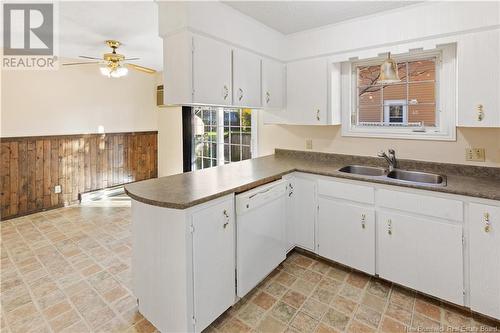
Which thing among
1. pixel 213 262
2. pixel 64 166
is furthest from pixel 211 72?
pixel 64 166

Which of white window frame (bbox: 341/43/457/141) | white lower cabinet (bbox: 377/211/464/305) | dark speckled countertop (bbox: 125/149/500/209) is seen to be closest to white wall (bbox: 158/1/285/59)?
white window frame (bbox: 341/43/457/141)

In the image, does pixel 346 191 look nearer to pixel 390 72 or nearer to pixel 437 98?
pixel 390 72

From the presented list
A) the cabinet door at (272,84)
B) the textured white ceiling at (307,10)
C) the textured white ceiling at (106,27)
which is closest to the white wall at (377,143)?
the cabinet door at (272,84)

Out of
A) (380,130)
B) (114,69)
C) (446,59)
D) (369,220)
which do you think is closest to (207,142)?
(114,69)

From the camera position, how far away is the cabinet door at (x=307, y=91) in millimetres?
2865

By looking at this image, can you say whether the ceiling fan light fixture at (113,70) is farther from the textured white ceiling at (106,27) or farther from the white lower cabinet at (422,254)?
the white lower cabinet at (422,254)

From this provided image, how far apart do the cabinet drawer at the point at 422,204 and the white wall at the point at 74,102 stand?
15.6 ft

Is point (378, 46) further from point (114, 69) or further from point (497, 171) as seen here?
point (114, 69)

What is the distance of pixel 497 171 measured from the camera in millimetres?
2197

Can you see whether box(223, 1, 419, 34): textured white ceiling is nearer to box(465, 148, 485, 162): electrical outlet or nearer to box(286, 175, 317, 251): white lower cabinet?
box(465, 148, 485, 162): electrical outlet

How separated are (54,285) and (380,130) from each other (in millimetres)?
3354

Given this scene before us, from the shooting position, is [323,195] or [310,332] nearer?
[310,332]

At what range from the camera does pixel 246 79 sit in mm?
2652

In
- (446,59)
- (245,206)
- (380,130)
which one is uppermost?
(446,59)
